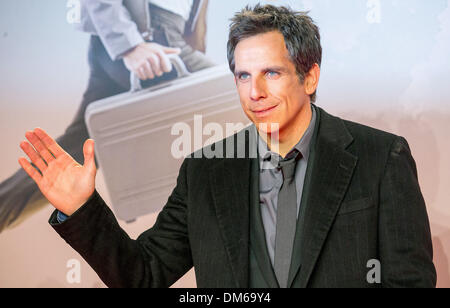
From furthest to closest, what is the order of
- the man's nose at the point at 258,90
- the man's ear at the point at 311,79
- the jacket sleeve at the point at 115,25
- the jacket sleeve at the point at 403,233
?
the jacket sleeve at the point at 115,25 → the man's ear at the point at 311,79 → the man's nose at the point at 258,90 → the jacket sleeve at the point at 403,233

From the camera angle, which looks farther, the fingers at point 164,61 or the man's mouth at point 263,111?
the fingers at point 164,61

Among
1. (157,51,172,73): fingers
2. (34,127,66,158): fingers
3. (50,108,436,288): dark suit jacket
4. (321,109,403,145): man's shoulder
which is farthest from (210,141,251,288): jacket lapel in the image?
(157,51,172,73): fingers

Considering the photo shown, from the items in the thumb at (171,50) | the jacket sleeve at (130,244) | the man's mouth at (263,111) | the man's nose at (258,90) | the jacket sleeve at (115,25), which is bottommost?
the jacket sleeve at (130,244)

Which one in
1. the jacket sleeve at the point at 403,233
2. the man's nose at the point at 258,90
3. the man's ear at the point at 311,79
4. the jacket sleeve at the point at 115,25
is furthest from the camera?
the jacket sleeve at the point at 115,25

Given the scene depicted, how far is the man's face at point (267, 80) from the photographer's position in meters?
1.69

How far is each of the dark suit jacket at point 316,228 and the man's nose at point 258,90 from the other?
225 millimetres

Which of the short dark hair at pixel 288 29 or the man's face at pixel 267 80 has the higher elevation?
the short dark hair at pixel 288 29

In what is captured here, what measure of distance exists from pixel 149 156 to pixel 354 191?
50.7 inches

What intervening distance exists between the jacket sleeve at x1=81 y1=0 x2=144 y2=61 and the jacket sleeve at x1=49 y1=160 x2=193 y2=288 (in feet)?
3.37

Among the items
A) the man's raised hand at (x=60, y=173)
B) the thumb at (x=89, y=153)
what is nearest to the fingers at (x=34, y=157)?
→ the man's raised hand at (x=60, y=173)

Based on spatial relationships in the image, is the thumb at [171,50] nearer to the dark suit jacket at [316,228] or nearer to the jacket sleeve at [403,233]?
the dark suit jacket at [316,228]

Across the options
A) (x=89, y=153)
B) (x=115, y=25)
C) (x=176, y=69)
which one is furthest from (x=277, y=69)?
(x=115, y=25)

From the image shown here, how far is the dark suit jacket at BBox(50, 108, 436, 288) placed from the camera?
1.58 meters

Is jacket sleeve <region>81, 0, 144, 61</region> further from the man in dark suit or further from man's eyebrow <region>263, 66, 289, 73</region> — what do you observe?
man's eyebrow <region>263, 66, 289, 73</region>
